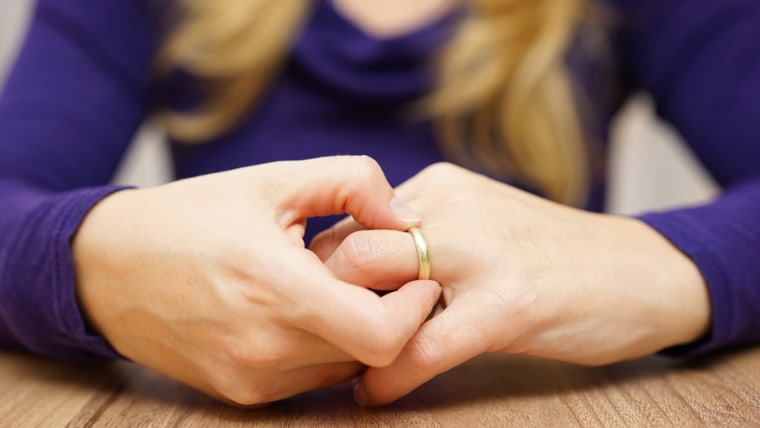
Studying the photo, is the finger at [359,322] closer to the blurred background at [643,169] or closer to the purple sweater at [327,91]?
the purple sweater at [327,91]

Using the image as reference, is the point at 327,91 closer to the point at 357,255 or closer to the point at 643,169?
the point at 357,255

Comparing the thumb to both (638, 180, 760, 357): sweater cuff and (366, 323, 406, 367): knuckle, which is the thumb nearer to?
(366, 323, 406, 367): knuckle

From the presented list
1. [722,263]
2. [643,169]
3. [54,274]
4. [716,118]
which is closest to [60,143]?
[54,274]

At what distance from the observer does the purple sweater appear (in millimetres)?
749

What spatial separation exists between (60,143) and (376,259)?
0.45 m

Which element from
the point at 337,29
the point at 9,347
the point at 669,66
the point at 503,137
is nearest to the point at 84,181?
the point at 9,347

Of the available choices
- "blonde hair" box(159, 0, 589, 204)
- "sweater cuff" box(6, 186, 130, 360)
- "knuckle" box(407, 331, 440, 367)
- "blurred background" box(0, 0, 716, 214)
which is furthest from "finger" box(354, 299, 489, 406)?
"blurred background" box(0, 0, 716, 214)

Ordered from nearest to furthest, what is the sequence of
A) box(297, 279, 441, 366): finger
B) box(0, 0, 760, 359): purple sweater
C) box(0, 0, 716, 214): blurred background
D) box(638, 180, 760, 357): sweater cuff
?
box(297, 279, 441, 366): finger < box(638, 180, 760, 357): sweater cuff < box(0, 0, 760, 359): purple sweater < box(0, 0, 716, 214): blurred background

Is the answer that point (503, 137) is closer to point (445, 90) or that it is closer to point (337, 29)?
point (445, 90)

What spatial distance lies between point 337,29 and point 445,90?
15 centimetres

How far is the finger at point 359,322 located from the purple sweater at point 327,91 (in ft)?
0.92

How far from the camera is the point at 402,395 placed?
1.42 feet

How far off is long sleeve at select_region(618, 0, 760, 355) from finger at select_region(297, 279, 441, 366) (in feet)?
0.83

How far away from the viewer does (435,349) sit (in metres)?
0.41
